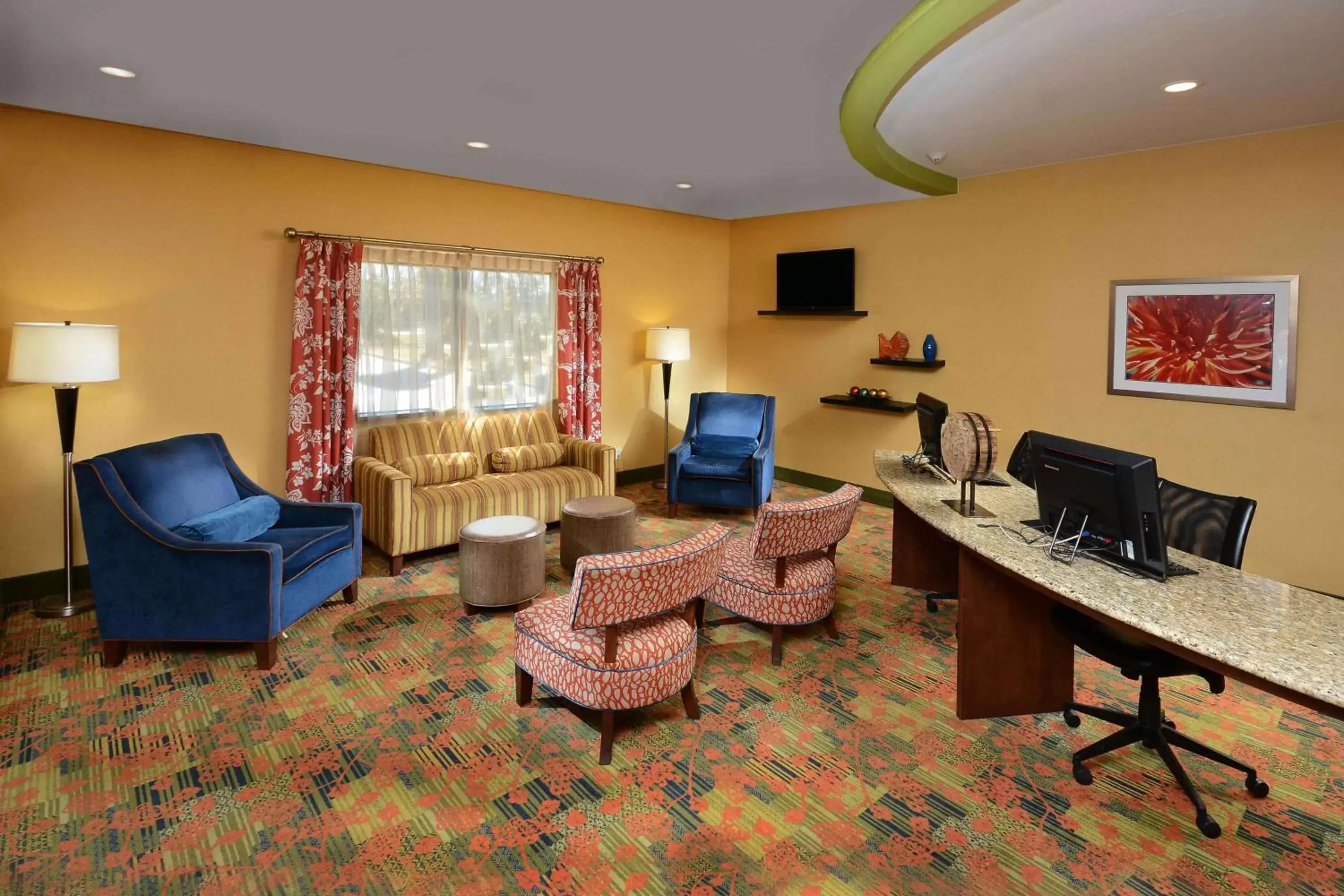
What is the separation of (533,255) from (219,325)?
235 cm

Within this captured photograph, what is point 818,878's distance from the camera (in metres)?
2.06

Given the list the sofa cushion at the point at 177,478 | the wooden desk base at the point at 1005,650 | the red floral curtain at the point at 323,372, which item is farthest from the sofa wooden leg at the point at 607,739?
the red floral curtain at the point at 323,372

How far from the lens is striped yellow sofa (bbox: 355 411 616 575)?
4.54 m

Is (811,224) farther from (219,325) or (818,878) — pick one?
(818,878)

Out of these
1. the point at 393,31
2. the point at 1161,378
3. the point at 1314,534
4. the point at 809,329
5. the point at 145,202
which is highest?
the point at 393,31

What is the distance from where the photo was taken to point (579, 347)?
20.4ft

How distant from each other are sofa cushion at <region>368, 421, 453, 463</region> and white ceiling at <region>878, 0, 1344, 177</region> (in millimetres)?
3652

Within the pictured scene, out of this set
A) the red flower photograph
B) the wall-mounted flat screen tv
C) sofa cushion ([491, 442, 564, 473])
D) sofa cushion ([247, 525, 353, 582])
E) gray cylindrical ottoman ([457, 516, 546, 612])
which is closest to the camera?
sofa cushion ([247, 525, 353, 582])

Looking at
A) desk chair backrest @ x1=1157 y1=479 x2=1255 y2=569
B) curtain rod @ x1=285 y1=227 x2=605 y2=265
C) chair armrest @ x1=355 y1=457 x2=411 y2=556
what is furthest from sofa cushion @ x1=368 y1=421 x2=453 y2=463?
desk chair backrest @ x1=1157 y1=479 x2=1255 y2=569

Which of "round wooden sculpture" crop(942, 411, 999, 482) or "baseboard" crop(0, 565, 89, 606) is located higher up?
"round wooden sculpture" crop(942, 411, 999, 482)

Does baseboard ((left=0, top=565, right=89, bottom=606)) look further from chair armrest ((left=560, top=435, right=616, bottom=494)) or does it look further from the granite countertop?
the granite countertop

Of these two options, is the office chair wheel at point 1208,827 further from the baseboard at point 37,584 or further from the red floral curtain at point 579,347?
the baseboard at point 37,584

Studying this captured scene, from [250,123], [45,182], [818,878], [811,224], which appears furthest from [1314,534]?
[45,182]

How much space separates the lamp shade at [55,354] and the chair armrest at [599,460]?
3021 mm
